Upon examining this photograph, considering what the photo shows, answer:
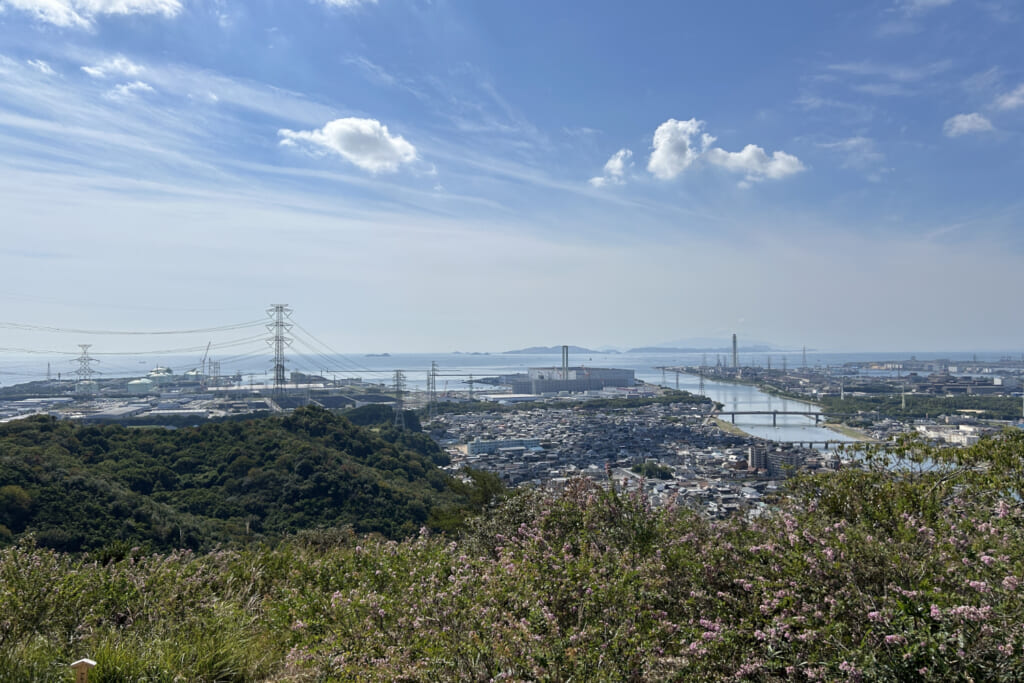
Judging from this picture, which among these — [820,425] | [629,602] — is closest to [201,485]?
[629,602]

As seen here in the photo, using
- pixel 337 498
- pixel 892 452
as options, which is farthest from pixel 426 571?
pixel 337 498

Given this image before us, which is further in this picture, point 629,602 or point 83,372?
point 83,372

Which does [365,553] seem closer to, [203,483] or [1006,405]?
[203,483]

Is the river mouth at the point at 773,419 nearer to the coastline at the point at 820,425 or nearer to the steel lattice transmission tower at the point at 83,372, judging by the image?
the coastline at the point at 820,425

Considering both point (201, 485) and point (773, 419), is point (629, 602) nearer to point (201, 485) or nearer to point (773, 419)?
point (201, 485)

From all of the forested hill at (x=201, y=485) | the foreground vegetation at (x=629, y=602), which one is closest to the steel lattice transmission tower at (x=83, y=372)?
the forested hill at (x=201, y=485)

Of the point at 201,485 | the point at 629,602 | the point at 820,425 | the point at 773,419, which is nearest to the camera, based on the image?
the point at 629,602
